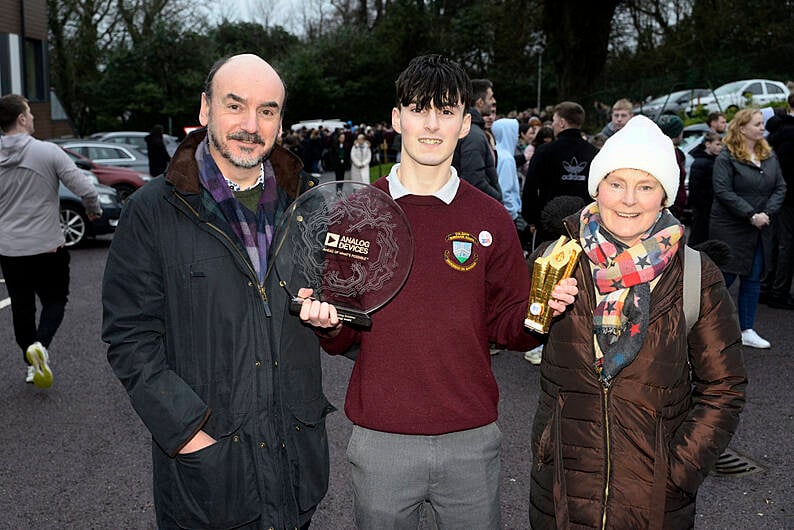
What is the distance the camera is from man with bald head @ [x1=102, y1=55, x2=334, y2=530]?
231 cm

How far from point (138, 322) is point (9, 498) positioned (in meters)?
2.55

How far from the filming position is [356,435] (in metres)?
2.51

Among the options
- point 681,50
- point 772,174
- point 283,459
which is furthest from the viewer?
point 681,50

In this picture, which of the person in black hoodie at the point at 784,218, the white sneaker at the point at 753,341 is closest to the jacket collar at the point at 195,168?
the white sneaker at the point at 753,341

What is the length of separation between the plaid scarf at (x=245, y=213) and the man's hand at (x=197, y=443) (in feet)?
1.66

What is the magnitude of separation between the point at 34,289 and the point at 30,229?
18.9 inches

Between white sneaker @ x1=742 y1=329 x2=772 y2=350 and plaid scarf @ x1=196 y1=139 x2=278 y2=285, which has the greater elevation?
plaid scarf @ x1=196 y1=139 x2=278 y2=285

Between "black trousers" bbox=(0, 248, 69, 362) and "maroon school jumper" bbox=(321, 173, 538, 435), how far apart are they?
4110 millimetres

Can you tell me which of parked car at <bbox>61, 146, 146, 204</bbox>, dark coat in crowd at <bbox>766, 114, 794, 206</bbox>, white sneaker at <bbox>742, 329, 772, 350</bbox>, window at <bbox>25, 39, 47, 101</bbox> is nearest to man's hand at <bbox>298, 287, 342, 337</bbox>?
white sneaker at <bbox>742, 329, 772, 350</bbox>

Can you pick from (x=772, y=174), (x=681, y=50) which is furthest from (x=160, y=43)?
(x=772, y=174)

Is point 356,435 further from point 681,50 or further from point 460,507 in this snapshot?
point 681,50

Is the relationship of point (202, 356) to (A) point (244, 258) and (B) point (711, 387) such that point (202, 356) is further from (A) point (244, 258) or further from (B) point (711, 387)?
(B) point (711, 387)

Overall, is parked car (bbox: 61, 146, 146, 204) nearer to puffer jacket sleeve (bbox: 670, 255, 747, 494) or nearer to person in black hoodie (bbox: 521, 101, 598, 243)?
person in black hoodie (bbox: 521, 101, 598, 243)

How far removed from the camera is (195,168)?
2436mm
